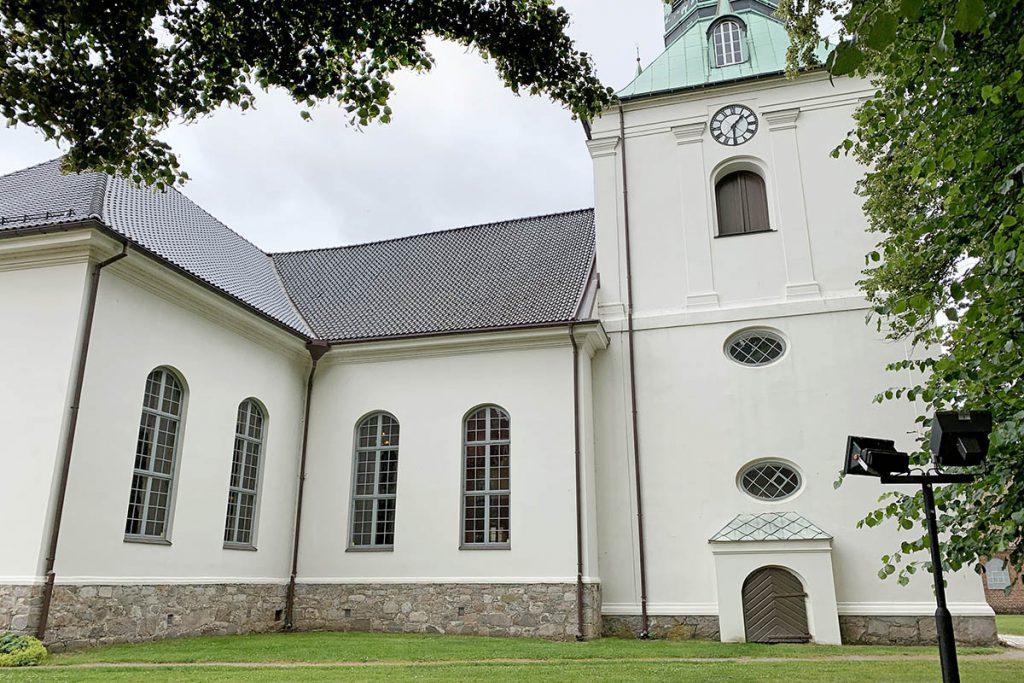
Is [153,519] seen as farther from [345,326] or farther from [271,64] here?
[271,64]

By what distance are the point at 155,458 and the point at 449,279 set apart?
7921 mm

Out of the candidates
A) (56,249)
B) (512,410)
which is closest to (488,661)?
(512,410)

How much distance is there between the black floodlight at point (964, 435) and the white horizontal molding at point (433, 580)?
9.32 m

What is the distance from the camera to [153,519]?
12.7m

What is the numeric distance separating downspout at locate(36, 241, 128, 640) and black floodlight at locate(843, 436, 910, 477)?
9930 mm

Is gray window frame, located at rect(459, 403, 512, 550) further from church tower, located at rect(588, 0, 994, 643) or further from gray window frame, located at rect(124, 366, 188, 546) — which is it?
gray window frame, located at rect(124, 366, 188, 546)

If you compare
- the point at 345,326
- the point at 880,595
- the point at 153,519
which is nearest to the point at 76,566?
the point at 153,519

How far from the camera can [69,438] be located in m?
11.0

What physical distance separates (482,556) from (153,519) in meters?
5.69

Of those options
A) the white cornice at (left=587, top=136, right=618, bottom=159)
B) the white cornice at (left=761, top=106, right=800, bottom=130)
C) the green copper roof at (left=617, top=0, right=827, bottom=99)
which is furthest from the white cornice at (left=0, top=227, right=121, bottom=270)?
the white cornice at (left=761, top=106, right=800, bottom=130)

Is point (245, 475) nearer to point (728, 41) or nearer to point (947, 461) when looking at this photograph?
point (947, 461)

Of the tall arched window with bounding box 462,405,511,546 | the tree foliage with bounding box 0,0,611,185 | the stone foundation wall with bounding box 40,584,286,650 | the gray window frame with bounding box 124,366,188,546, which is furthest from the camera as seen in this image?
the tall arched window with bounding box 462,405,511,546

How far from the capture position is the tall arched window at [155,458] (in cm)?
1241

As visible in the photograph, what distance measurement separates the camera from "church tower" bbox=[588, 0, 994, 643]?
13.8 metres
